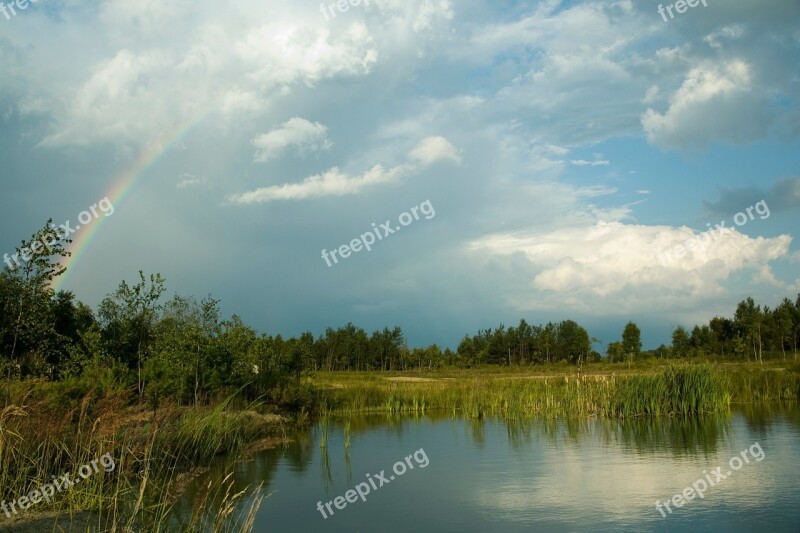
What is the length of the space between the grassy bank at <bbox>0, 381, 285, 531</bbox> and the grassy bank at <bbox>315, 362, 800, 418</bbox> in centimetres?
1390

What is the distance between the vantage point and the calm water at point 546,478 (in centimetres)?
948

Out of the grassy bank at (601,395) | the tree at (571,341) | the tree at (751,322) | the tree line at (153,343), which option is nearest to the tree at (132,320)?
the tree line at (153,343)

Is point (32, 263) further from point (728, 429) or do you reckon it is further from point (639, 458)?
point (728, 429)

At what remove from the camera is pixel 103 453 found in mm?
8516

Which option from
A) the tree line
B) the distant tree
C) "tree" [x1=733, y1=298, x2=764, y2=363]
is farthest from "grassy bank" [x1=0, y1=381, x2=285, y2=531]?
the distant tree

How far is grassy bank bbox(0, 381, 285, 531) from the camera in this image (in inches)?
265

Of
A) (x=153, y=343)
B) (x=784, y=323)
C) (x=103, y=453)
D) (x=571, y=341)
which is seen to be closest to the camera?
(x=103, y=453)

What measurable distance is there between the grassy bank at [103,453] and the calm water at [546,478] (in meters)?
1.28

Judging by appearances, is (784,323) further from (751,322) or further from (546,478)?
(546,478)

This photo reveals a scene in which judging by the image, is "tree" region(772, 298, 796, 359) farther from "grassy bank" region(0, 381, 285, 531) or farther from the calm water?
"grassy bank" region(0, 381, 285, 531)

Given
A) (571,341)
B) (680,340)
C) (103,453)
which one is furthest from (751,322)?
(103,453)

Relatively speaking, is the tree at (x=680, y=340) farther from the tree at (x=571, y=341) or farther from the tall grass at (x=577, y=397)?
the tall grass at (x=577, y=397)

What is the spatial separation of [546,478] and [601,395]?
11.8 metres

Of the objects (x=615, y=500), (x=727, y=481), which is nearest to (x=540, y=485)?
(x=615, y=500)
